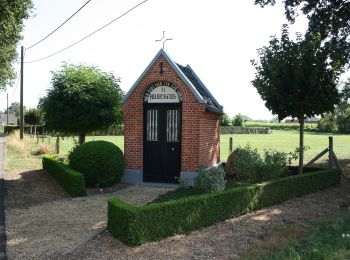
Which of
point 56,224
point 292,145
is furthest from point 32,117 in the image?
point 56,224

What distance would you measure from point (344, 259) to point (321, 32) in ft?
45.9

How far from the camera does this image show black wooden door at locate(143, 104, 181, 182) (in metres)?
14.6

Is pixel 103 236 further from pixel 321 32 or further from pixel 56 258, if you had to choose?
pixel 321 32

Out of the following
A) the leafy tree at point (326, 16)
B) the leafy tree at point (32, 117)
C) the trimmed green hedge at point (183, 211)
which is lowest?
the trimmed green hedge at point (183, 211)

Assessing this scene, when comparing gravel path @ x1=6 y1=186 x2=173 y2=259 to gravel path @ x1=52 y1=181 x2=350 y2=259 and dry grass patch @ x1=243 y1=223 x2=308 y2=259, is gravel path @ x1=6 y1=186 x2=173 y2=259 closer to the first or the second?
gravel path @ x1=52 y1=181 x2=350 y2=259

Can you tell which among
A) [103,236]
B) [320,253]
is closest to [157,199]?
[103,236]

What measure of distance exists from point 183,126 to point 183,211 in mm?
5812

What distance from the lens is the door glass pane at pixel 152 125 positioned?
14.8 meters

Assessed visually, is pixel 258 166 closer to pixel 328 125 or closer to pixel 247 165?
pixel 247 165

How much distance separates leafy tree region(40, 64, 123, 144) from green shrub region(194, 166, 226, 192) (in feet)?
23.7

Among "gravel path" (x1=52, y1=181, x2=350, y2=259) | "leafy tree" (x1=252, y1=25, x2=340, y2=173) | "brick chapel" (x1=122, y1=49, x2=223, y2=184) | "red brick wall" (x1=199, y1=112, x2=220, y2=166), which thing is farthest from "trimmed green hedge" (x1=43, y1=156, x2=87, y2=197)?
"leafy tree" (x1=252, y1=25, x2=340, y2=173)

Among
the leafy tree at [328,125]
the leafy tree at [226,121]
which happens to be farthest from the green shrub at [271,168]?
the leafy tree at [226,121]

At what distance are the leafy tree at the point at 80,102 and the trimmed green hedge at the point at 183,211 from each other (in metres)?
9.02

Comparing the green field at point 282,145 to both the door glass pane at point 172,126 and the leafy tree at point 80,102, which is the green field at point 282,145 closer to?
the leafy tree at point 80,102
